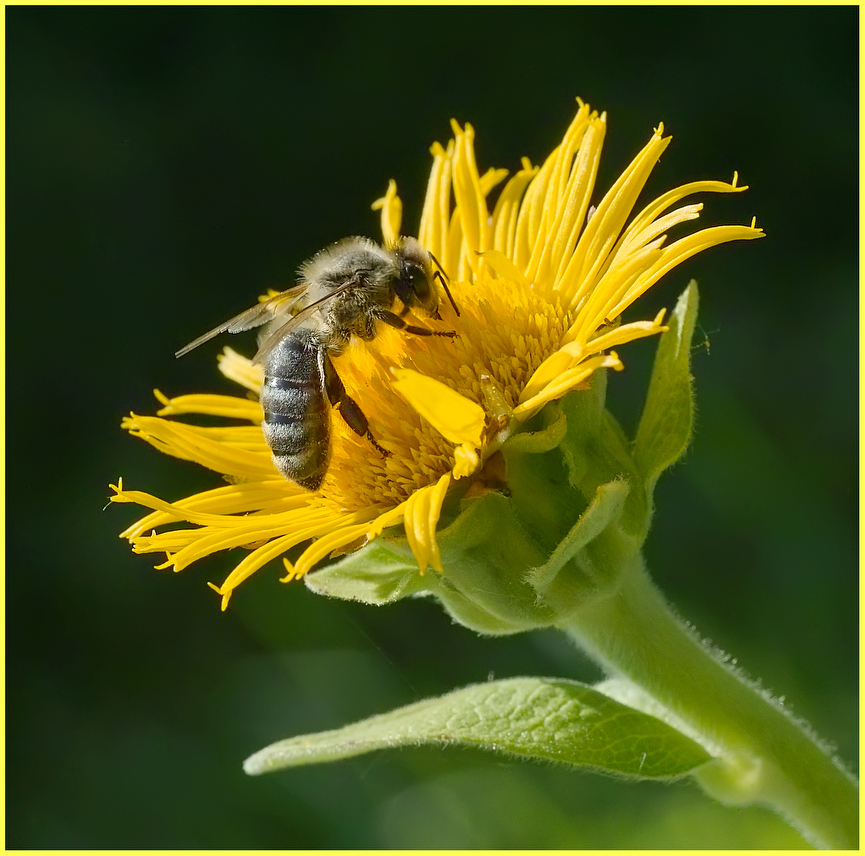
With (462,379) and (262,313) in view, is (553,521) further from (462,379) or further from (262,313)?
(262,313)

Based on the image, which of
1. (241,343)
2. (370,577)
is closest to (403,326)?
(370,577)

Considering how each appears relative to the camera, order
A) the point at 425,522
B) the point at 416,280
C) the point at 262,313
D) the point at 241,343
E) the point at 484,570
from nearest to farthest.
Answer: the point at 425,522 → the point at 484,570 → the point at 416,280 → the point at 262,313 → the point at 241,343

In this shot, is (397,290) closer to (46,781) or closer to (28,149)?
(46,781)

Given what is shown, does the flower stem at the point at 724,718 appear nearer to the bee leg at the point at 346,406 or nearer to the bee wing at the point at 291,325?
the bee leg at the point at 346,406

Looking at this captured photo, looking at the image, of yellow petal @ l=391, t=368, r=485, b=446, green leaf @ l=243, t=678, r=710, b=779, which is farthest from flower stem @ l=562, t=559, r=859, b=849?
yellow petal @ l=391, t=368, r=485, b=446

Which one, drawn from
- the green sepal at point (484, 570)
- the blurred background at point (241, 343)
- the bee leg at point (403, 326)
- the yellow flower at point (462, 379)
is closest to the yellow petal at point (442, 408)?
the yellow flower at point (462, 379)

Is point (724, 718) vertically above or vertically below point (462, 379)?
below
